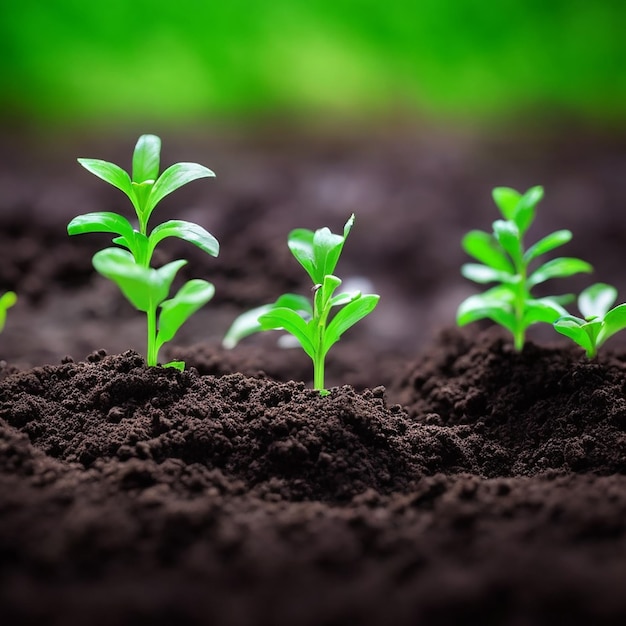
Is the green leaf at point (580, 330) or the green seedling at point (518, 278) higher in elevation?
the green seedling at point (518, 278)

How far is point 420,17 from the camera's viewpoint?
3.16 meters

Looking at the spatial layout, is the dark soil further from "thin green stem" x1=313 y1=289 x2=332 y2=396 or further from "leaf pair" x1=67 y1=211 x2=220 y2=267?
"leaf pair" x1=67 y1=211 x2=220 y2=267

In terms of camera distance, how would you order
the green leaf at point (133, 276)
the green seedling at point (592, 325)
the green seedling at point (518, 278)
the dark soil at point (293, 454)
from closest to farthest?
the dark soil at point (293, 454) → the green leaf at point (133, 276) → the green seedling at point (592, 325) → the green seedling at point (518, 278)

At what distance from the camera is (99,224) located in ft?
4.35

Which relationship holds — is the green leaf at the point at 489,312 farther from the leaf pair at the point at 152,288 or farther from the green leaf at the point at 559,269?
the leaf pair at the point at 152,288

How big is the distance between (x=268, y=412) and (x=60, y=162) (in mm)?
2259

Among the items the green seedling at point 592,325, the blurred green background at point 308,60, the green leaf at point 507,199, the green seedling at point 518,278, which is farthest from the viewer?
the blurred green background at point 308,60

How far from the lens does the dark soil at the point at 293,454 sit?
778 mm

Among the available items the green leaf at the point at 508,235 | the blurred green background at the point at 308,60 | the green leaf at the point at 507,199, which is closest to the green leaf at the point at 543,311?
the green leaf at the point at 508,235

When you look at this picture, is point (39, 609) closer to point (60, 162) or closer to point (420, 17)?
point (60, 162)

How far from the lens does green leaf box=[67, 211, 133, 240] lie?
130 cm

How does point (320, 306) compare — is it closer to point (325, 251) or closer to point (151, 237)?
point (325, 251)

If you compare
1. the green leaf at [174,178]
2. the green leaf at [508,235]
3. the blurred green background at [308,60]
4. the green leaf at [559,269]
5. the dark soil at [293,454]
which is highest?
the blurred green background at [308,60]

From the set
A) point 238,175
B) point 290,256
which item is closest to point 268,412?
point 290,256
